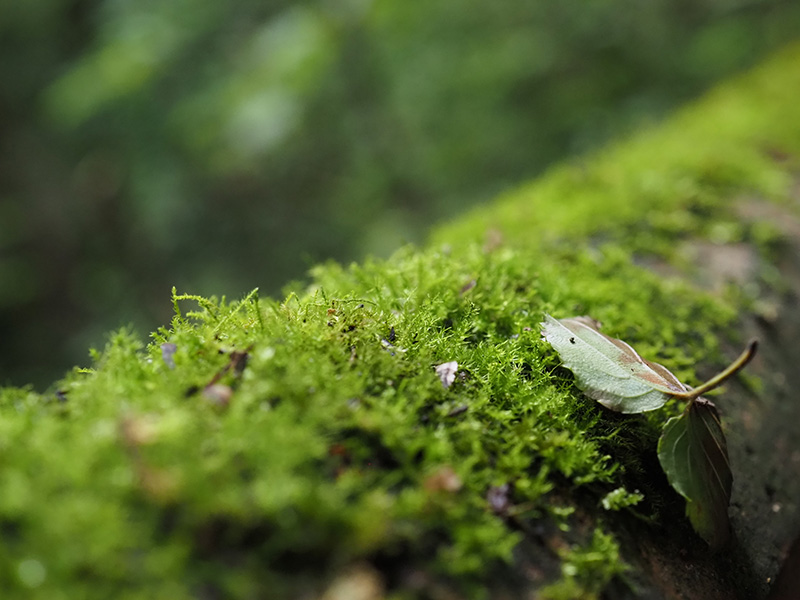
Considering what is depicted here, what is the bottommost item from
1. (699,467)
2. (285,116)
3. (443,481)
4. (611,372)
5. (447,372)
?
(699,467)

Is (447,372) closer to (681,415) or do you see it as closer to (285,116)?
(681,415)

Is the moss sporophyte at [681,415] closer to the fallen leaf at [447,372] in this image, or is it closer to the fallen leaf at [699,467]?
the fallen leaf at [699,467]

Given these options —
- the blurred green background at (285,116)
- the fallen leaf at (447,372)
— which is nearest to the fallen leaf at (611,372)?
the fallen leaf at (447,372)

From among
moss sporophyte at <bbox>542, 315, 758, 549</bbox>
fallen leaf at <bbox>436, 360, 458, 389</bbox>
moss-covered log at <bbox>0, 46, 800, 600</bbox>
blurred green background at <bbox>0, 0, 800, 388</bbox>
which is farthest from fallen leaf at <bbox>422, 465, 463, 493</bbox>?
blurred green background at <bbox>0, 0, 800, 388</bbox>

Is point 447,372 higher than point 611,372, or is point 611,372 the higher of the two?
point 447,372

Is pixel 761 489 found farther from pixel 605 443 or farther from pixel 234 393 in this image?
pixel 234 393

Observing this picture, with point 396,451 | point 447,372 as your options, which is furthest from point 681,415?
point 396,451
